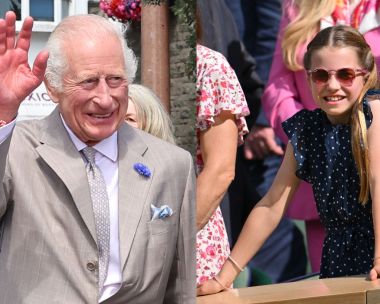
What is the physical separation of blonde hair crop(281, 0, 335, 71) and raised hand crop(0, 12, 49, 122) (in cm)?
199

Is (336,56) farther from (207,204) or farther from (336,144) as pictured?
(207,204)

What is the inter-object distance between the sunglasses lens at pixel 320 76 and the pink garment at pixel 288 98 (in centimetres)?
70

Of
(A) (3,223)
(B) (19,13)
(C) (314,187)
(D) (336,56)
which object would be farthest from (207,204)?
(A) (3,223)

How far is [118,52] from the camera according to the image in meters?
2.66

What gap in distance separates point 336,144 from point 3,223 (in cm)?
135

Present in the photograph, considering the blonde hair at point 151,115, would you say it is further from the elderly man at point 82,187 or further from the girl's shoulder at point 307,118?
the elderly man at point 82,187

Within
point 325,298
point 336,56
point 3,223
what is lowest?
point 325,298

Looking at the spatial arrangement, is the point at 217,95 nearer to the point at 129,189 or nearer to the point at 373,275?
the point at 373,275

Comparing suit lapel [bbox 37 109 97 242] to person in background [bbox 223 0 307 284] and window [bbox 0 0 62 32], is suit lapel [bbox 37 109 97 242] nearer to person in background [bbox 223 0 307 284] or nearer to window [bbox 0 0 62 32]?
window [bbox 0 0 62 32]

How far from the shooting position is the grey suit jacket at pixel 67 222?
8.31 feet

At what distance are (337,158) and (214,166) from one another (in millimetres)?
457

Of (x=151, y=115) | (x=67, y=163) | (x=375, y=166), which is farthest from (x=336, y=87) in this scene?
(x=67, y=163)

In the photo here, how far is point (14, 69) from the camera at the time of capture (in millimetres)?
2424

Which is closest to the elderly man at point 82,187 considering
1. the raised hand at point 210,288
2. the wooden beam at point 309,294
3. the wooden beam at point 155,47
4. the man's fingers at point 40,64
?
the man's fingers at point 40,64
